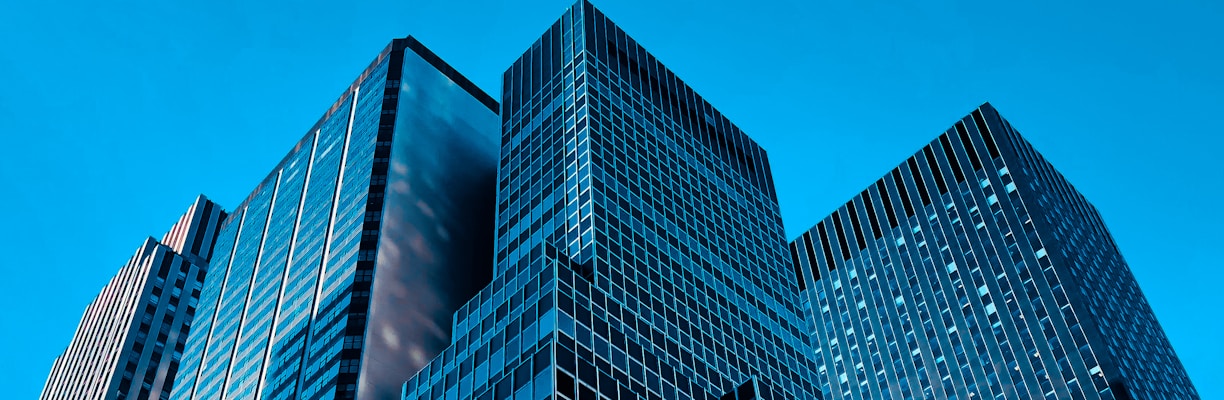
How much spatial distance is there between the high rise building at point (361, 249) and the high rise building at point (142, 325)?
20381mm

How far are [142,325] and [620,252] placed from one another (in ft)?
312

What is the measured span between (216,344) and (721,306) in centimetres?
5654

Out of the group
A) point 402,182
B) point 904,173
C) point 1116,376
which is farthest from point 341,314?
point 904,173

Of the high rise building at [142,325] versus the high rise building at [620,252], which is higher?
the high rise building at [142,325]

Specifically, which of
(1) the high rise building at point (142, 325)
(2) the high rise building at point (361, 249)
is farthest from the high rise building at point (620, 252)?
(1) the high rise building at point (142, 325)

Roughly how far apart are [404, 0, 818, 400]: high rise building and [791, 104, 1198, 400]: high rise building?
21691 millimetres

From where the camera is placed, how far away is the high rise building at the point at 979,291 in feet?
444

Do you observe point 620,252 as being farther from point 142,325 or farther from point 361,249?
point 142,325

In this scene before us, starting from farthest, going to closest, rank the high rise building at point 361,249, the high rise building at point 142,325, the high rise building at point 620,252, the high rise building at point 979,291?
the high rise building at point 142,325 < the high rise building at point 979,291 < the high rise building at point 361,249 < the high rise building at point 620,252

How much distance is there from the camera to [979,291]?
148 m

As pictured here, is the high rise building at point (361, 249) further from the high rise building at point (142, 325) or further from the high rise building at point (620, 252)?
the high rise building at point (142, 325)

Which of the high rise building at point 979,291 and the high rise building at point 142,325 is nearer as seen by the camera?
the high rise building at point 979,291

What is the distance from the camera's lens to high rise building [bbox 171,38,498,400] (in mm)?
105312

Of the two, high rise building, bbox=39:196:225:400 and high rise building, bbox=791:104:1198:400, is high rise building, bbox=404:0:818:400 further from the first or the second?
high rise building, bbox=39:196:225:400
